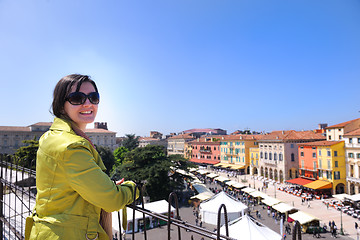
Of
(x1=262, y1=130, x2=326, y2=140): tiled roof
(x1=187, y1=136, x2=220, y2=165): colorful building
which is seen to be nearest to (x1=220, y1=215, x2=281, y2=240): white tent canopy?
→ (x1=262, y1=130, x2=326, y2=140): tiled roof

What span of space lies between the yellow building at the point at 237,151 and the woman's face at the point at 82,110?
50293 millimetres

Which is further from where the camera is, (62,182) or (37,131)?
(37,131)

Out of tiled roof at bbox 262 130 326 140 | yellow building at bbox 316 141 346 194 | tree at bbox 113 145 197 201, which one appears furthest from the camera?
tiled roof at bbox 262 130 326 140

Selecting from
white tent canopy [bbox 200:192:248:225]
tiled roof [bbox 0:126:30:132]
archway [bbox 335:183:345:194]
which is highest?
tiled roof [bbox 0:126:30:132]

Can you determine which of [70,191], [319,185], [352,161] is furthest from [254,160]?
[70,191]

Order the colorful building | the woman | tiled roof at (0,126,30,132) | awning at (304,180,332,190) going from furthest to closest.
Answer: tiled roof at (0,126,30,132), the colorful building, awning at (304,180,332,190), the woman

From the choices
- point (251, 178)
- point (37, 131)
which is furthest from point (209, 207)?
point (37, 131)

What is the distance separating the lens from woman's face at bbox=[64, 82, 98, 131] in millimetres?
1890

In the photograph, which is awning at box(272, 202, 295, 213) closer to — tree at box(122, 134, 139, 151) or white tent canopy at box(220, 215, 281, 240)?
white tent canopy at box(220, 215, 281, 240)

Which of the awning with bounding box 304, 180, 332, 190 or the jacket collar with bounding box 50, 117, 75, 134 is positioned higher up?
the jacket collar with bounding box 50, 117, 75, 134

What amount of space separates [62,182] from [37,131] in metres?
76.1

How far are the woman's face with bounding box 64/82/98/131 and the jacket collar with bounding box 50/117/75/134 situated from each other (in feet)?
0.38

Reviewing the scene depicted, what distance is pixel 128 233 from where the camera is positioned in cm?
1706

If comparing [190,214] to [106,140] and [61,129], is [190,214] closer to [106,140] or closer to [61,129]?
[61,129]
